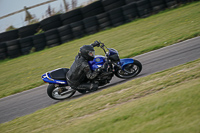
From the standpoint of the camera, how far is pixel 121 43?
1219 centimetres

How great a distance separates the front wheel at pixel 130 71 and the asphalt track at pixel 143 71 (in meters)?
0.17

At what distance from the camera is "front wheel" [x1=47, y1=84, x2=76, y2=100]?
22.7 feet

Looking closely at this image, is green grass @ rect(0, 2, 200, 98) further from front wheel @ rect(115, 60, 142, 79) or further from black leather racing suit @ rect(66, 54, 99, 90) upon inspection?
black leather racing suit @ rect(66, 54, 99, 90)

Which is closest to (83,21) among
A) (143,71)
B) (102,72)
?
(143,71)

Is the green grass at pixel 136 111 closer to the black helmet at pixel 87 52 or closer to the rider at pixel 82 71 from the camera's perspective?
the rider at pixel 82 71

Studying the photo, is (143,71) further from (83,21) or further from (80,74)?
(83,21)

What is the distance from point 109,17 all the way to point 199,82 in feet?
38.9

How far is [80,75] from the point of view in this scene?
6.70 metres

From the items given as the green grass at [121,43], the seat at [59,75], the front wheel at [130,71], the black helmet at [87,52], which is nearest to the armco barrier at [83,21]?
the green grass at [121,43]

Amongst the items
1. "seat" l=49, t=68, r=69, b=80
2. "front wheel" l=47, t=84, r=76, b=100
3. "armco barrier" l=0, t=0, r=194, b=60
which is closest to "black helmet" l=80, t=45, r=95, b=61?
Answer: "seat" l=49, t=68, r=69, b=80

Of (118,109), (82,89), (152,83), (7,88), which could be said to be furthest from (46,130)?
(7,88)

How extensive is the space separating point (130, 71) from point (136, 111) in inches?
111

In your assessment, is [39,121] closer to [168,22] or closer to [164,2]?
[168,22]

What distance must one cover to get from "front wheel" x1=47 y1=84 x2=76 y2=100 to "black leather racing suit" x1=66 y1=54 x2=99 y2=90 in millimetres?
418
